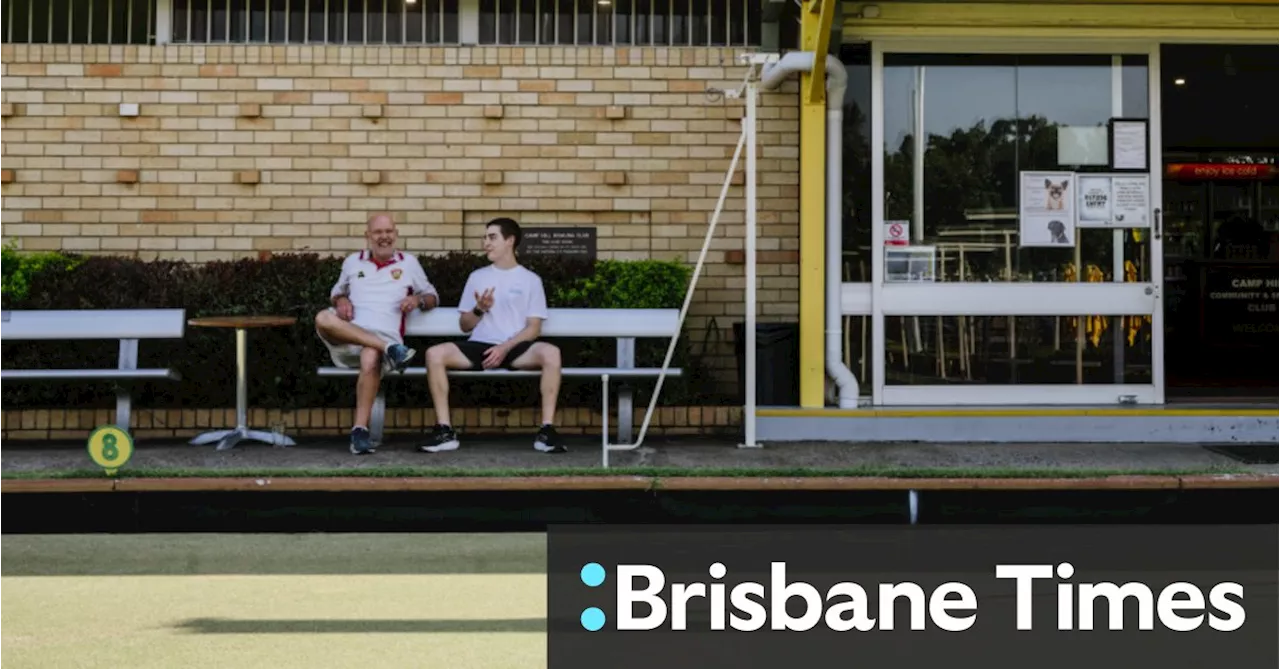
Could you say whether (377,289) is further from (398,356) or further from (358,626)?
(358,626)

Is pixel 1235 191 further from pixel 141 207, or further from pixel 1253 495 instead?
pixel 141 207

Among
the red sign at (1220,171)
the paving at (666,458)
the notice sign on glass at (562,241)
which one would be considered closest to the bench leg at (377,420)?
the paving at (666,458)

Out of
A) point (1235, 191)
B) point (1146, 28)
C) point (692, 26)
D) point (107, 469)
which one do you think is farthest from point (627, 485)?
point (1235, 191)

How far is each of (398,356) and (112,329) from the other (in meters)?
1.99

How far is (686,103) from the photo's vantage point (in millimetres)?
10508

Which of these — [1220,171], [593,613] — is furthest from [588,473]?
[1220,171]

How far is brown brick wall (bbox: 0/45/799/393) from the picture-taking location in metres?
10.4

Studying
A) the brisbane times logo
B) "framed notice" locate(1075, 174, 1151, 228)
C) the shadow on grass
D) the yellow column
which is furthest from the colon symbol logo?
"framed notice" locate(1075, 174, 1151, 228)

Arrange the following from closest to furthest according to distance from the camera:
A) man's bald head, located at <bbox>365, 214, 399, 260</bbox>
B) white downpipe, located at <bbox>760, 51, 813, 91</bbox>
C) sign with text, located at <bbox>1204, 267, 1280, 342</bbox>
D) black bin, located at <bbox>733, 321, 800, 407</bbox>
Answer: man's bald head, located at <bbox>365, 214, 399, 260</bbox> → white downpipe, located at <bbox>760, 51, 813, 91</bbox> → black bin, located at <bbox>733, 321, 800, 407</bbox> → sign with text, located at <bbox>1204, 267, 1280, 342</bbox>

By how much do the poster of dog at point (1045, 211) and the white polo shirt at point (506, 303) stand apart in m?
3.60

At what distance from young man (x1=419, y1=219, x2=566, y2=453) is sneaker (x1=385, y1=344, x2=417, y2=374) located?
13 centimetres

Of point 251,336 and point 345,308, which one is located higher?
point 345,308

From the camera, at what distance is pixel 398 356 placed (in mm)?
8758

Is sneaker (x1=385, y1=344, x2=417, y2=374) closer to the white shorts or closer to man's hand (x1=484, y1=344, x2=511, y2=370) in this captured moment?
the white shorts
